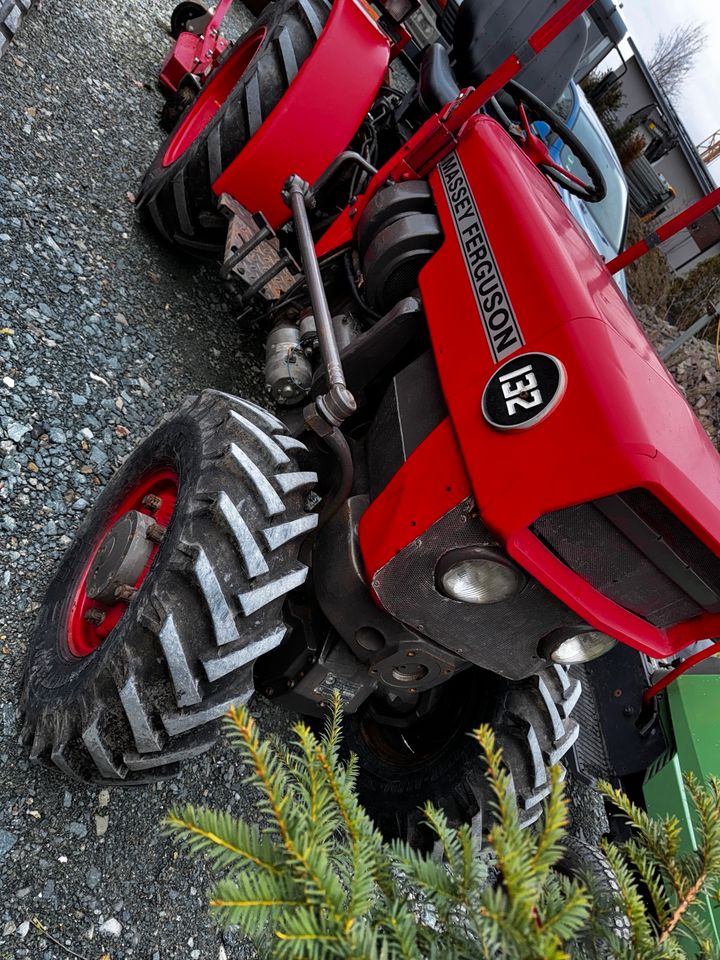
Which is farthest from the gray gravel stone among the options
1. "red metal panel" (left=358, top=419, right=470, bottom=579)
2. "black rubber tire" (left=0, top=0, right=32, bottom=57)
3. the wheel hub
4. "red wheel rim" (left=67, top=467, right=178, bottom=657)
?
"black rubber tire" (left=0, top=0, right=32, bottom=57)

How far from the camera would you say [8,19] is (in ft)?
10.0

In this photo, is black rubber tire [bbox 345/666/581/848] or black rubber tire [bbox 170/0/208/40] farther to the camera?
black rubber tire [bbox 170/0/208/40]

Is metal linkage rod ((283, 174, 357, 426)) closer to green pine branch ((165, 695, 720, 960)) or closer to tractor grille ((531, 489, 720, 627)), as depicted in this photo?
tractor grille ((531, 489, 720, 627))

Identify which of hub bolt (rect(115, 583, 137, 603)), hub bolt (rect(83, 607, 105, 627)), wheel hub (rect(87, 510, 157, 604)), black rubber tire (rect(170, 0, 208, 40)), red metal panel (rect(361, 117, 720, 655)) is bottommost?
hub bolt (rect(83, 607, 105, 627))

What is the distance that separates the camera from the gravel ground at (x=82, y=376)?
1507mm

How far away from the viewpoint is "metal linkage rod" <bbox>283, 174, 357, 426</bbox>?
5.26 ft

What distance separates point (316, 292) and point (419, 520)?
2.77 feet

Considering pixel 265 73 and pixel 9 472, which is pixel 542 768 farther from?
pixel 265 73

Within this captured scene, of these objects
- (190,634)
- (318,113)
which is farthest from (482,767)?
(318,113)

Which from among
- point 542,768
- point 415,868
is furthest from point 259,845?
point 542,768

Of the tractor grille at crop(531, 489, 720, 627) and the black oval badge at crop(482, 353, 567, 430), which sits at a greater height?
the black oval badge at crop(482, 353, 567, 430)

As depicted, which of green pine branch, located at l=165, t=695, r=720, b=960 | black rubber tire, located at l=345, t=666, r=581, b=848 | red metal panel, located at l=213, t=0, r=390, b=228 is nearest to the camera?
green pine branch, located at l=165, t=695, r=720, b=960

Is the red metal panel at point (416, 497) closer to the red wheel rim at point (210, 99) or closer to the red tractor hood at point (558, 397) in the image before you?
the red tractor hood at point (558, 397)

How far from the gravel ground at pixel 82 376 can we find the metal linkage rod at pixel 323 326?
814 mm
